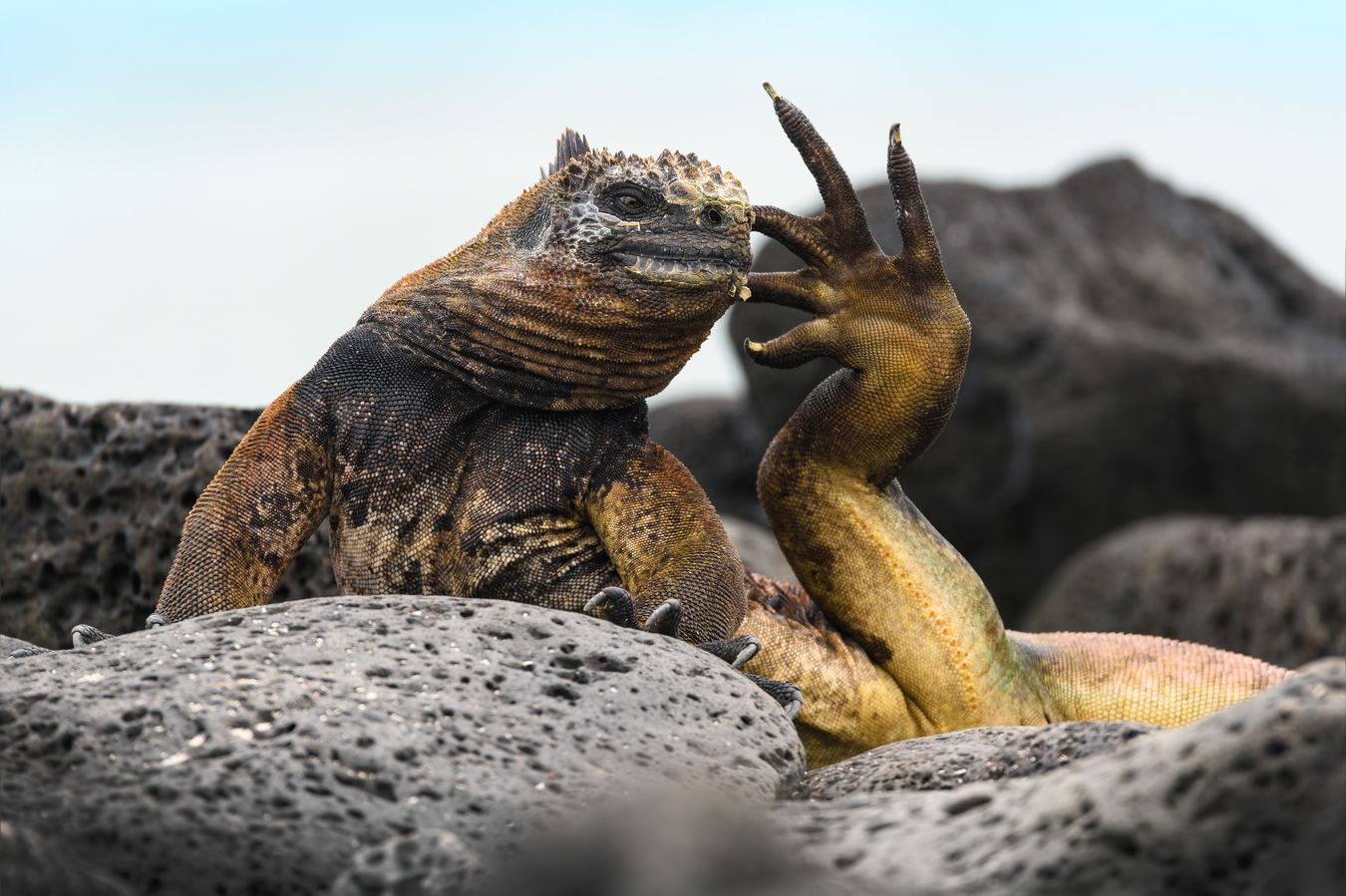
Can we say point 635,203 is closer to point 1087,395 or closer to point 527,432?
point 527,432

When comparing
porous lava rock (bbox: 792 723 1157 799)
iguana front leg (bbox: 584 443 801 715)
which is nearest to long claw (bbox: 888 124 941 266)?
iguana front leg (bbox: 584 443 801 715)

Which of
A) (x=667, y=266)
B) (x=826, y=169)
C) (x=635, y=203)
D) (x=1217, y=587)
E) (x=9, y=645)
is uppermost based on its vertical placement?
(x=826, y=169)

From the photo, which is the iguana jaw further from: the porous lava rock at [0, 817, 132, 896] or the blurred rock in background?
the blurred rock in background

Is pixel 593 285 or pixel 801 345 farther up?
pixel 593 285

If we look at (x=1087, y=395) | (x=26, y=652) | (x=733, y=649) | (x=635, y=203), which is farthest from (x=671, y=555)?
(x=1087, y=395)

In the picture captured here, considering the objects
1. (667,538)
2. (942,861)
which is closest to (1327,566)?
(667,538)

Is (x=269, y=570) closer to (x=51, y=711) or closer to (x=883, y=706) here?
(x=51, y=711)
